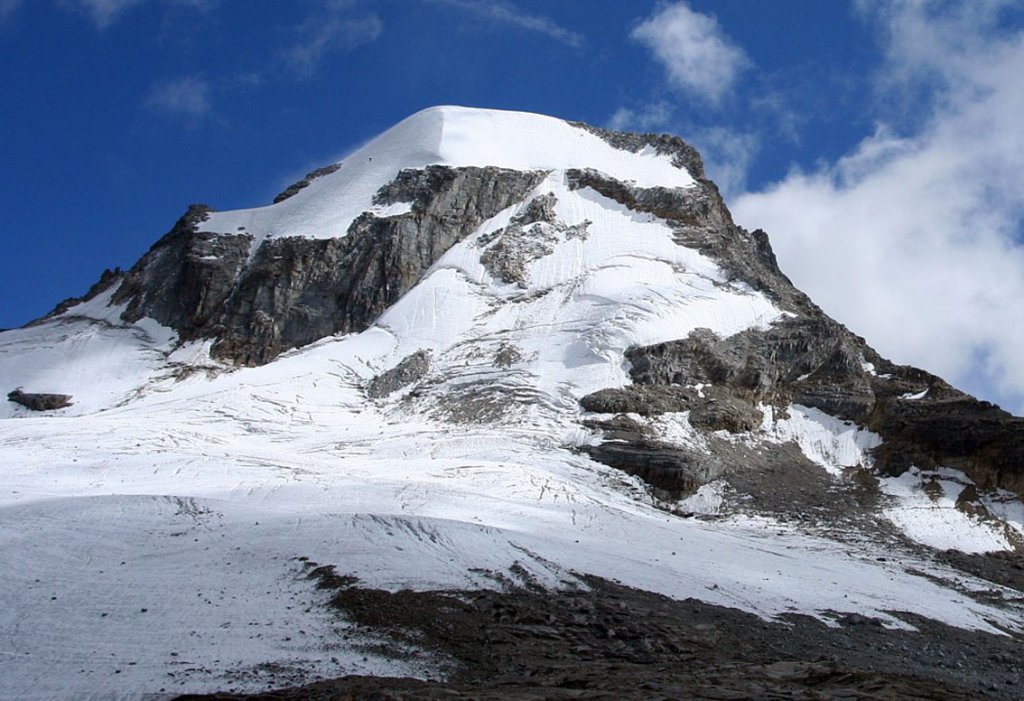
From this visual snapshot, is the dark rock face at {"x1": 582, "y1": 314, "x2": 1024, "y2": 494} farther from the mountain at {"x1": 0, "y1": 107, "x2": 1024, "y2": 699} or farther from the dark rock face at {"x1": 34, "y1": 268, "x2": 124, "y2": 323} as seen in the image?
the dark rock face at {"x1": 34, "y1": 268, "x2": 124, "y2": 323}

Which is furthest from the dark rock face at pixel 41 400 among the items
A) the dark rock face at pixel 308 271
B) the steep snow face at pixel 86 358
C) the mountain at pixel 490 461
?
the dark rock face at pixel 308 271

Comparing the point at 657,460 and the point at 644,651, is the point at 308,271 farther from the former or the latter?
Answer: the point at 644,651

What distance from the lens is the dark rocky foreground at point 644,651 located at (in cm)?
1402

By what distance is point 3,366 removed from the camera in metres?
57.7

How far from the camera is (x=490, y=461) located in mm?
37781

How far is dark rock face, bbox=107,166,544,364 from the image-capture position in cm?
5991

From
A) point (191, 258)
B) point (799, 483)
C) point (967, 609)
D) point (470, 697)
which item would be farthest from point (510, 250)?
point (470, 697)

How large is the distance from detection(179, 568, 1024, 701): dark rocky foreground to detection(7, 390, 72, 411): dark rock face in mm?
37818

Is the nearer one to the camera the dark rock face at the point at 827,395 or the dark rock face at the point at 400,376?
the dark rock face at the point at 827,395

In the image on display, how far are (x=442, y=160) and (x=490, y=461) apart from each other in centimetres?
3809

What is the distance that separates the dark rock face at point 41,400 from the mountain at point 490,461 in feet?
0.68

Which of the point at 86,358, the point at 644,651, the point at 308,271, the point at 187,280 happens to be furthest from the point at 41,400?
the point at 644,651

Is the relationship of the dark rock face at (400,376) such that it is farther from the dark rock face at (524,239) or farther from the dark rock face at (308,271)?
the dark rock face at (524,239)

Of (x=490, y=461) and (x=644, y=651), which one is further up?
(x=490, y=461)
